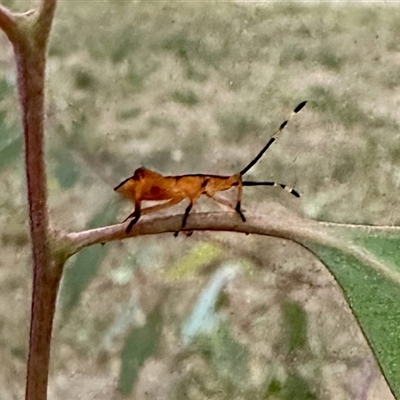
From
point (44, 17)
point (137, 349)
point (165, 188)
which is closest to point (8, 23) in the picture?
point (44, 17)

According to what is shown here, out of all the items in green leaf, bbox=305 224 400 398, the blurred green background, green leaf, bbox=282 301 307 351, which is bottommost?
green leaf, bbox=282 301 307 351

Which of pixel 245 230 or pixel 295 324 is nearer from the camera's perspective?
pixel 245 230

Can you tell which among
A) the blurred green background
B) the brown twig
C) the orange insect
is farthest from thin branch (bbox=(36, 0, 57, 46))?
the blurred green background

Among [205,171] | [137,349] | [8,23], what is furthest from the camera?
[205,171]

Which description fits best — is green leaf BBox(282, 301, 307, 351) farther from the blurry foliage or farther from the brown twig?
the brown twig

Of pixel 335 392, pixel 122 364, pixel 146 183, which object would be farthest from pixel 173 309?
pixel 146 183

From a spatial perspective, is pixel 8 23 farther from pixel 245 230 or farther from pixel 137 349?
pixel 137 349

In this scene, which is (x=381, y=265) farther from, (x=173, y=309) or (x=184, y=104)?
(x=184, y=104)

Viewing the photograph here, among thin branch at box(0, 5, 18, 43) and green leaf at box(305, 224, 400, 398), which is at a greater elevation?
thin branch at box(0, 5, 18, 43)
